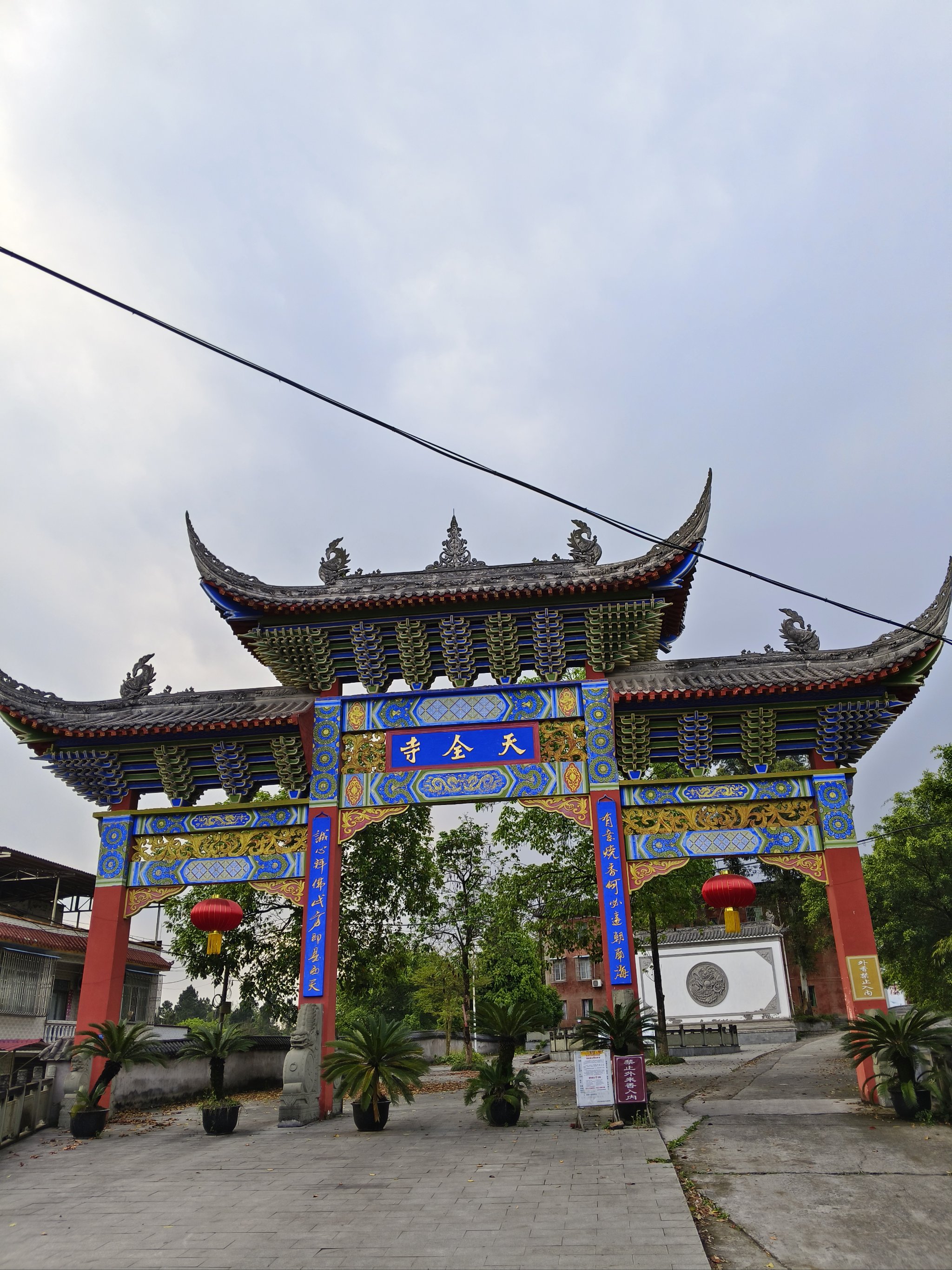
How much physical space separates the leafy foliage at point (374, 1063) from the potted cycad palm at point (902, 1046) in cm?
521

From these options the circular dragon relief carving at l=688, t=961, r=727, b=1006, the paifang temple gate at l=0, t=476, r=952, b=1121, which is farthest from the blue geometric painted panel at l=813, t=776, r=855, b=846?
the circular dragon relief carving at l=688, t=961, r=727, b=1006

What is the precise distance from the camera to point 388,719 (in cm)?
1302

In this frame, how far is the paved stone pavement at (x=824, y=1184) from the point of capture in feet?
18.5

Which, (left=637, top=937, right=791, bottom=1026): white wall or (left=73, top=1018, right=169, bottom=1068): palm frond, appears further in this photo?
(left=637, top=937, right=791, bottom=1026): white wall

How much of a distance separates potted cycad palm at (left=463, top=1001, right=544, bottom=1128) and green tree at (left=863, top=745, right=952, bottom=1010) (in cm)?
1314

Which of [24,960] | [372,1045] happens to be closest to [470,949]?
[24,960]

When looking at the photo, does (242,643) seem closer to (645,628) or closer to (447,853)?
(645,628)

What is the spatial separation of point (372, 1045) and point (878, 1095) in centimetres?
616

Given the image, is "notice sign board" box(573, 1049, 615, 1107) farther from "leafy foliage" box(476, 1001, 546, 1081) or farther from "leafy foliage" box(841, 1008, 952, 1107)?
"leafy foliage" box(841, 1008, 952, 1107)

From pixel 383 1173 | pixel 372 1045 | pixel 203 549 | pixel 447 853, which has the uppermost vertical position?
pixel 203 549

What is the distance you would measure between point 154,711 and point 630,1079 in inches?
344

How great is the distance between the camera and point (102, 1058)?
11891 mm

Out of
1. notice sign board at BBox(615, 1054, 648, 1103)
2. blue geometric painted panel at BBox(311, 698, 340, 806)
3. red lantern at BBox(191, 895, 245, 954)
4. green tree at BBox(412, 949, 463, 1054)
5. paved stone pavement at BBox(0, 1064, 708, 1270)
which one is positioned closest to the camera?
paved stone pavement at BBox(0, 1064, 708, 1270)

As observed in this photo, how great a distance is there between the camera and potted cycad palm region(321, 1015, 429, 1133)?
1020 centimetres
